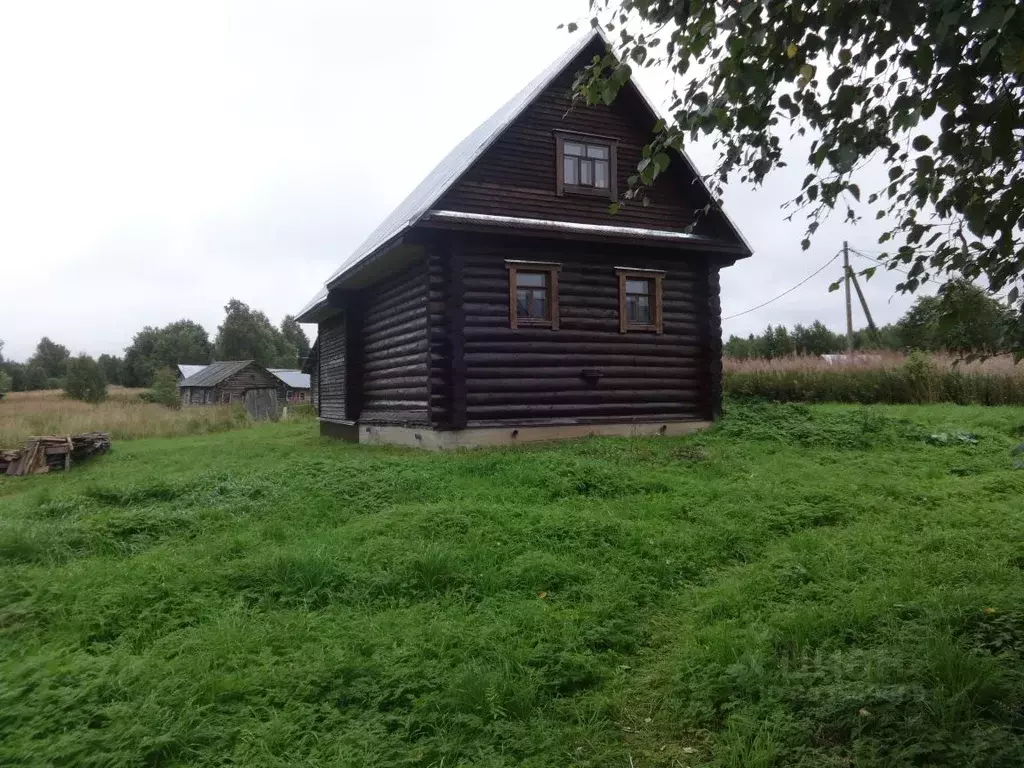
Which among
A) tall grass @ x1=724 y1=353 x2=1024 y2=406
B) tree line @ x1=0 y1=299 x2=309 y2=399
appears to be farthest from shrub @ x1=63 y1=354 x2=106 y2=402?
tall grass @ x1=724 y1=353 x2=1024 y2=406

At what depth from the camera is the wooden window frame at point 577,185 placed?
1294 centimetres

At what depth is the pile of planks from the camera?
1390 centimetres

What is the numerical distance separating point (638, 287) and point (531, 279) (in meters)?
2.46

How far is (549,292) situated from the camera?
42.2ft

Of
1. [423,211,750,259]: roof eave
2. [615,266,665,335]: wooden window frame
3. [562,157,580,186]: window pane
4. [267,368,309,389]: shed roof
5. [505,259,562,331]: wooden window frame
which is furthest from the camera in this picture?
[267,368,309,389]: shed roof

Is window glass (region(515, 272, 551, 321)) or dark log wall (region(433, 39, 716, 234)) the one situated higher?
dark log wall (region(433, 39, 716, 234))

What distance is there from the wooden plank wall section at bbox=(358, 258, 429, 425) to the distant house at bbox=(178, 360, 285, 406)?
34970mm

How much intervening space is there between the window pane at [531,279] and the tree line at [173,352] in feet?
209

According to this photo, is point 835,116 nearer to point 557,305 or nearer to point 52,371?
point 557,305

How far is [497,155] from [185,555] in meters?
9.21

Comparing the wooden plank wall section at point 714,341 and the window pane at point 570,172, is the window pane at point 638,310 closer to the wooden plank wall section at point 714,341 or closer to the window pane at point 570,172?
the wooden plank wall section at point 714,341

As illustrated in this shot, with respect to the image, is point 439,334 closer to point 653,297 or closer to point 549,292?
point 549,292

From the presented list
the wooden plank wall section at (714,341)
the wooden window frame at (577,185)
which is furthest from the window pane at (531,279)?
the wooden plank wall section at (714,341)

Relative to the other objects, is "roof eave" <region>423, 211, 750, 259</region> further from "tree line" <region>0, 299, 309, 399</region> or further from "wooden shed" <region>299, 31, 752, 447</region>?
"tree line" <region>0, 299, 309, 399</region>
